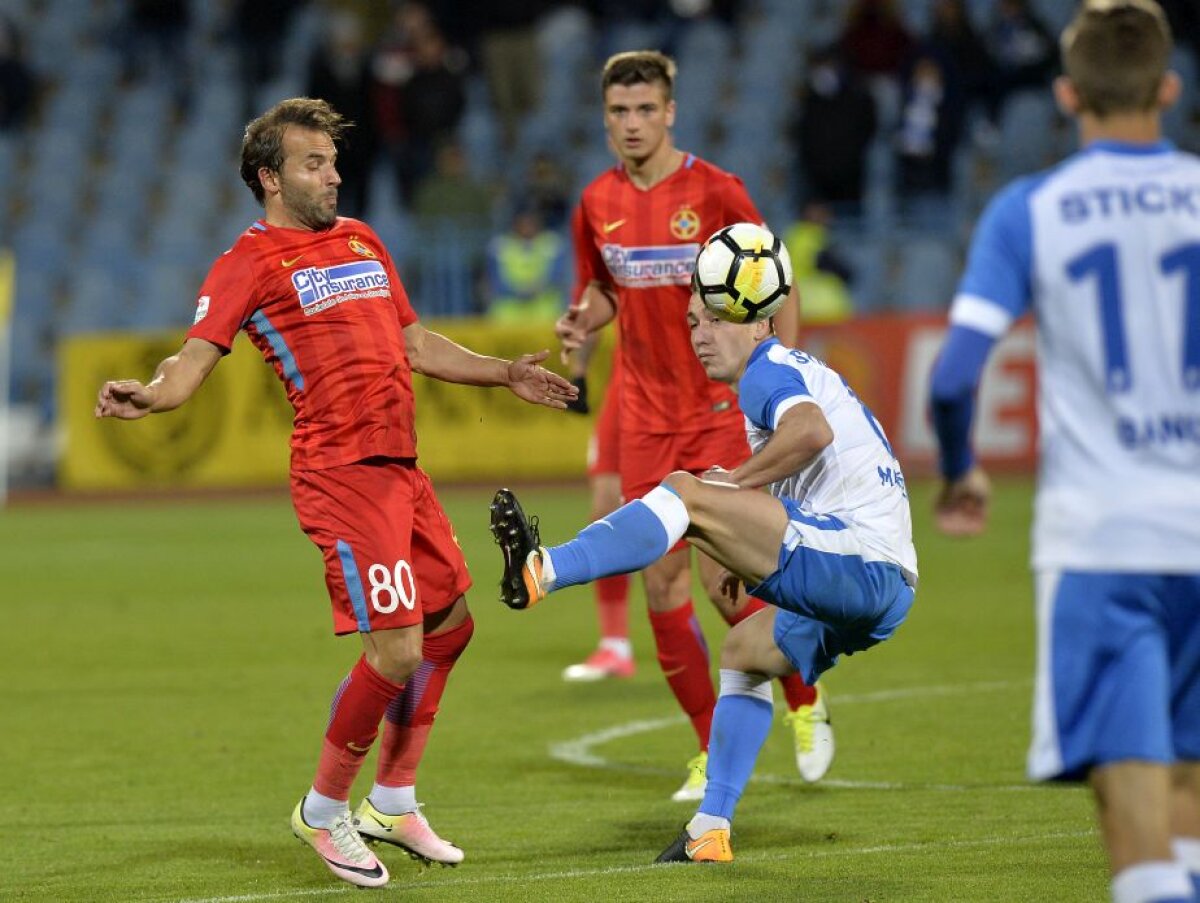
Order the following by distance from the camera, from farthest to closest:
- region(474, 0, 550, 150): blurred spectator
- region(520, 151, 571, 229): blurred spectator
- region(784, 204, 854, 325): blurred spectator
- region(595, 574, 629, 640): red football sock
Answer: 1. region(474, 0, 550, 150): blurred spectator
2. region(520, 151, 571, 229): blurred spectator
3. region(784, 204, 854, 325): blurred spectator
4. region(595, 574, 629, 640): red football sock

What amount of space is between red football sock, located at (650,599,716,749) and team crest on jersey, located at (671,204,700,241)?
1.48m

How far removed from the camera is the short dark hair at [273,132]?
248 inches

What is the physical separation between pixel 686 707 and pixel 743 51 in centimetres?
1830

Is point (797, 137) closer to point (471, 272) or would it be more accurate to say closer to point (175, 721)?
point (471, 272)

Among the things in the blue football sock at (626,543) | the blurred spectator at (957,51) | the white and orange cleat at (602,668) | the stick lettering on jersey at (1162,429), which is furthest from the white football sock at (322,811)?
the blurred spectator at (957,51)

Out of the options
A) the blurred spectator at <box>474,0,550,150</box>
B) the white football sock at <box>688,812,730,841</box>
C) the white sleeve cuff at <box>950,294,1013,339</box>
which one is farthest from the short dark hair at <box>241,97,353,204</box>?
the blurred spectator at <box>474,0,550,150</box>

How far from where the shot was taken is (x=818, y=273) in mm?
20734

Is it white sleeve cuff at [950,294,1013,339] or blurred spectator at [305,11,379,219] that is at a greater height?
blurred spectator at [305,11,379,219]

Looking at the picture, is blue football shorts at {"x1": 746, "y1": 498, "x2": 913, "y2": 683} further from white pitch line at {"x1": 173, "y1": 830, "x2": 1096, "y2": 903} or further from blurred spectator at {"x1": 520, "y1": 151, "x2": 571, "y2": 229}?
blurred spectator at {"x1": 520, "y1": 151, "x2": 571, "y2": 229}

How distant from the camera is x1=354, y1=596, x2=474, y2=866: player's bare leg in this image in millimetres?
6445

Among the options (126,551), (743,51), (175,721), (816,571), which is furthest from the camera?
(743,51)

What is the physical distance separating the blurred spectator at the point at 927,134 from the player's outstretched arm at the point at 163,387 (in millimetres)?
15675

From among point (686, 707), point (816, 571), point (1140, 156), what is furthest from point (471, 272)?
point (1140, 156)

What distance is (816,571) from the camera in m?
5.87
